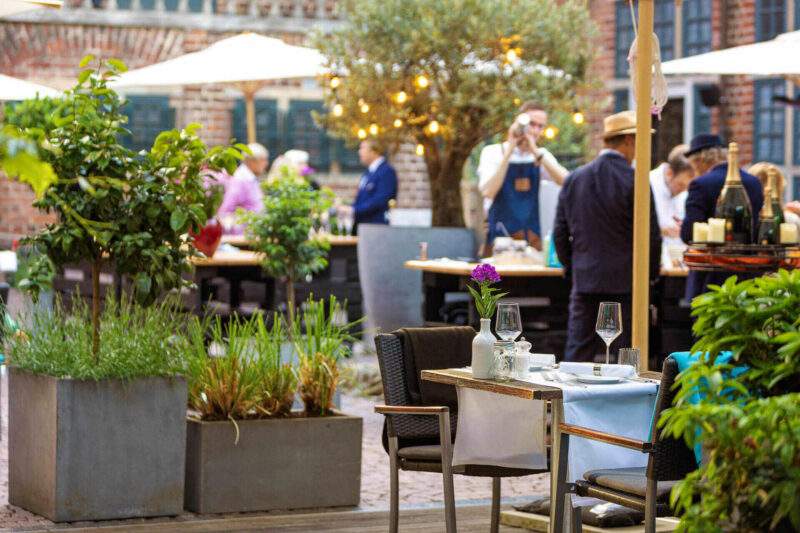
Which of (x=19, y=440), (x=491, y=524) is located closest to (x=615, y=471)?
(x=491, y=524)

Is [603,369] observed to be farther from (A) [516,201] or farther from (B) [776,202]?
(A) [516,201]

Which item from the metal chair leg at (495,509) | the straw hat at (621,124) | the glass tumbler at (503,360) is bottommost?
the metal chair leg at (495,509)

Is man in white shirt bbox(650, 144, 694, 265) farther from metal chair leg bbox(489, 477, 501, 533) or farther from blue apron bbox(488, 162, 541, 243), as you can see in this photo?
metal chair leg bbox(489, 477, 501, 533)

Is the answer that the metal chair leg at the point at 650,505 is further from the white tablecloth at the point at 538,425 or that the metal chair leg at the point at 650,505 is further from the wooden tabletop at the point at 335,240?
the wooden tabletop at the point at 335,240

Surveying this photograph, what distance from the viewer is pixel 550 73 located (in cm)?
1152

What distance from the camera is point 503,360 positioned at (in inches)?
192

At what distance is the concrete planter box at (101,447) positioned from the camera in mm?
5754

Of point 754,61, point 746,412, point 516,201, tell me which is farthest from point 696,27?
point 746,412

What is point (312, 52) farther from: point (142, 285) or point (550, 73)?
point (142, 285)

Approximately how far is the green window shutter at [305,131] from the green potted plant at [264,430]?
1365 cm

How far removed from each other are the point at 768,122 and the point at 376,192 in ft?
17.2

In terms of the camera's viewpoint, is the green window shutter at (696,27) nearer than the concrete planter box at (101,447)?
No

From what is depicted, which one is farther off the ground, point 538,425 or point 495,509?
point 538,425

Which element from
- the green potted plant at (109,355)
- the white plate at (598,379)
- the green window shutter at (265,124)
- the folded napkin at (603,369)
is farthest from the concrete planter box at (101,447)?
the green window shutter at (265,124)
